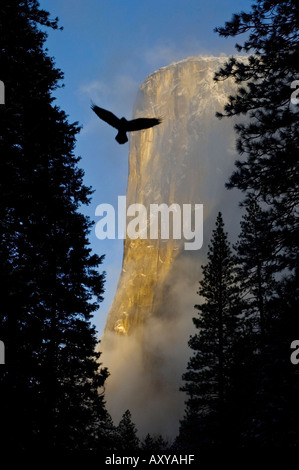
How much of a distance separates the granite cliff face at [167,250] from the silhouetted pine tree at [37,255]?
69825 millimetres

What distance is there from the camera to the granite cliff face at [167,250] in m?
83.4

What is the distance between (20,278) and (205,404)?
63.7ft

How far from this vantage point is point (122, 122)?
472 centimetres

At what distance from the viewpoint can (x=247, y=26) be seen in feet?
30.4

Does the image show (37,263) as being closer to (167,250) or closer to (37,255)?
(37,255)

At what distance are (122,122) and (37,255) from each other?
4562 millimetres

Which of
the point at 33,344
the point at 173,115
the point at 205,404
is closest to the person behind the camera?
the point at 33,344

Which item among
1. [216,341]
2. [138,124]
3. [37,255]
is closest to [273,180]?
[138,124]

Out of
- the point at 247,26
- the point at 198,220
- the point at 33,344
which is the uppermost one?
the point at 198,220

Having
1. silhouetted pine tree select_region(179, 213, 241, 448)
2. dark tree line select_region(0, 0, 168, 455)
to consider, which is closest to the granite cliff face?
silhouetted pine tree select_region(179, 213, 241, 448)

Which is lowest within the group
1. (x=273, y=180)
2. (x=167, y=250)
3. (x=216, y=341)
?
(x=216, y=341)
